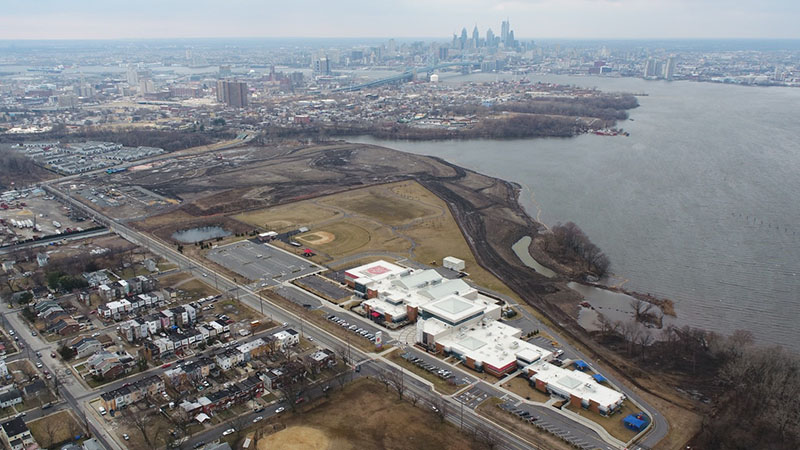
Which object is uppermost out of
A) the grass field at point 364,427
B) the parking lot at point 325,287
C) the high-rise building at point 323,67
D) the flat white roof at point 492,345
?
the high-rise building at point 323,67

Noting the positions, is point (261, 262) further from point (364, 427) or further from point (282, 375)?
point (364, 427)

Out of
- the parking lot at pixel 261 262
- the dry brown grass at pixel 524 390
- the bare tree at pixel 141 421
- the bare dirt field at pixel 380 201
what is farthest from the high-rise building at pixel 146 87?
the dry brown grass at pixel 524 390

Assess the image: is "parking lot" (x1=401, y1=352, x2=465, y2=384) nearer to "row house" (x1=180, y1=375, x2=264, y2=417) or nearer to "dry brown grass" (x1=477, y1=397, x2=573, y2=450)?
"dry brown grass" (x1=477, y1=397, x2=573, y2=450)

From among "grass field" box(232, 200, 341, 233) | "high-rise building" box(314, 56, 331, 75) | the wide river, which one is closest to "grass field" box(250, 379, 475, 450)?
the wide river

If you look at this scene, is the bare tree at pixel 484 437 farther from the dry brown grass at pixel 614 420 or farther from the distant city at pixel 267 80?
the distant city at pixel 267 80

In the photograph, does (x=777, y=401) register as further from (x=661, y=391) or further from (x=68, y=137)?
(x=68, y=137)

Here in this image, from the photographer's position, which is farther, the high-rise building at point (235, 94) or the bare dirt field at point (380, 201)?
the high-rise building at point (235, 94)
